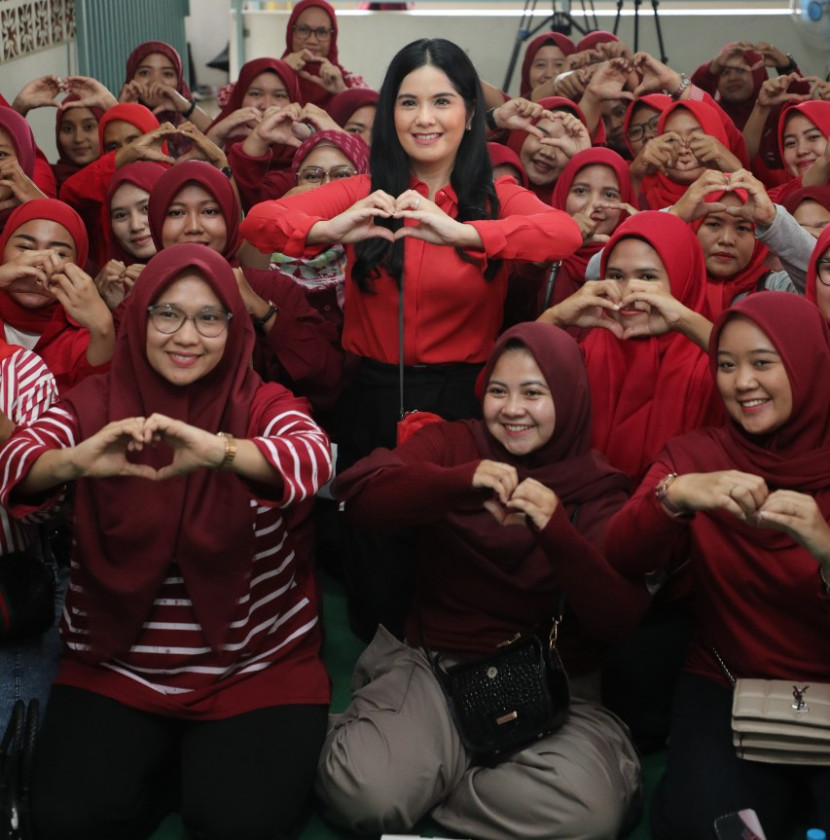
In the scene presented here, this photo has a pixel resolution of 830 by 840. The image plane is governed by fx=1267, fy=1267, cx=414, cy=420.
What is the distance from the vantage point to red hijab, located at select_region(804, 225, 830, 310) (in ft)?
10.5

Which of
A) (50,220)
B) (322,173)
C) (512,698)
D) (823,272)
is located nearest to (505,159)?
(322,173)

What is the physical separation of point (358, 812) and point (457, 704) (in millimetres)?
313

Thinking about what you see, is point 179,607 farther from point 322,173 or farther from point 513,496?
point 322,173

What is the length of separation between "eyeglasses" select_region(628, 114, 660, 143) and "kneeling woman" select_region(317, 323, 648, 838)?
225 cm

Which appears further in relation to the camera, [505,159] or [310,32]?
[310,32]

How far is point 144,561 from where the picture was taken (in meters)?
2.72

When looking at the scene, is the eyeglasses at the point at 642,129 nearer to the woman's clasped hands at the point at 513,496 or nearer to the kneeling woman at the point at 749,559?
the kneeling woman at the point at 749,559

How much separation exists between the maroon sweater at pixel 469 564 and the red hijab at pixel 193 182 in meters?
1.15

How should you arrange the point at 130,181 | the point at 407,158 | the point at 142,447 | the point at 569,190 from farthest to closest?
the point at 569,190 < the point at 130,181 < the point at 407,158 < the point at 142,447

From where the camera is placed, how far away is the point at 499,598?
2865mm

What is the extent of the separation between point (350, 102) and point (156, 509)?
116 inches

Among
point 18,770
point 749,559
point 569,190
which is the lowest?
point 18,770

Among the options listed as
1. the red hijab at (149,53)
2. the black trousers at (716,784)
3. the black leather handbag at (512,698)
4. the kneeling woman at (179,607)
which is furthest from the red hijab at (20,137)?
the black trousers at (716,784)

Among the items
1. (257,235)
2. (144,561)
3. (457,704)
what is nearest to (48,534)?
(144,561)
